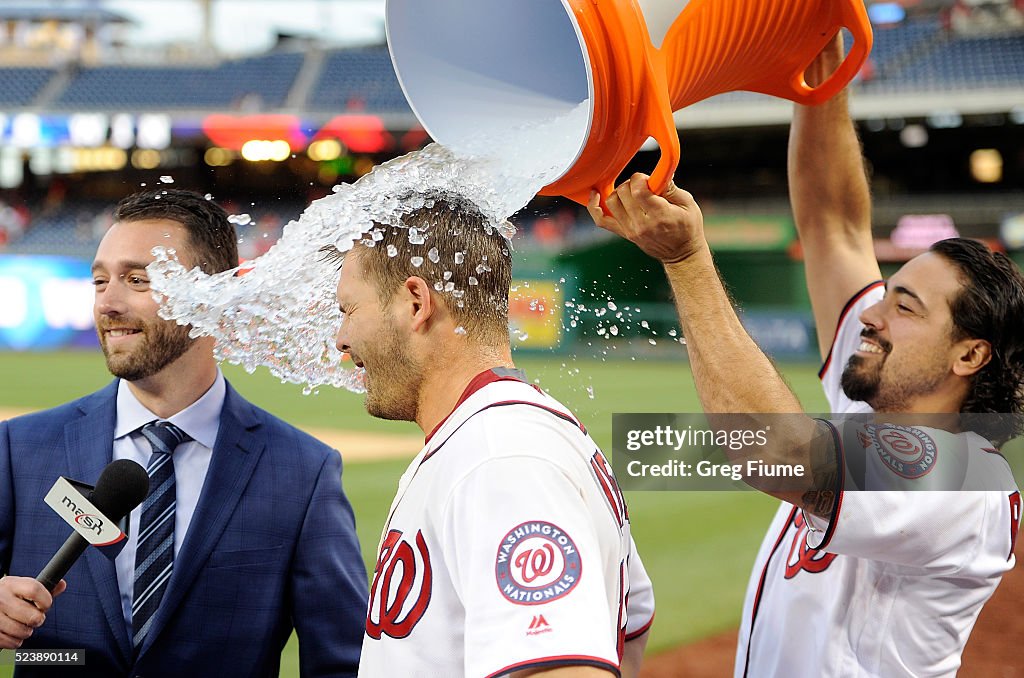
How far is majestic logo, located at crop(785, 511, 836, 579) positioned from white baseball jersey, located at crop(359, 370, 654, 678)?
85 cm

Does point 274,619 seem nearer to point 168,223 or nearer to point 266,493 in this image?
point 266,493

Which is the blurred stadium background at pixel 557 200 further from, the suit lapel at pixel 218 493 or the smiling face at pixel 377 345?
the smiling face at pixel 377 345

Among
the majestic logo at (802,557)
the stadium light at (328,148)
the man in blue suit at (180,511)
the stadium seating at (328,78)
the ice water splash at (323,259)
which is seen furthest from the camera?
the stadium light at (328,148)

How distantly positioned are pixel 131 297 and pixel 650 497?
716 centimetres

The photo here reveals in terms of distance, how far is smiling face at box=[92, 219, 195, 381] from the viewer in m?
2.08

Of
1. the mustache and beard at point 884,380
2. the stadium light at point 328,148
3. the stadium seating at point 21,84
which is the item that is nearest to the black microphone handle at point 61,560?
the mustache and beard at point 884,380

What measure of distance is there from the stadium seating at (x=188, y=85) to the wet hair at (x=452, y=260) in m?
26.1

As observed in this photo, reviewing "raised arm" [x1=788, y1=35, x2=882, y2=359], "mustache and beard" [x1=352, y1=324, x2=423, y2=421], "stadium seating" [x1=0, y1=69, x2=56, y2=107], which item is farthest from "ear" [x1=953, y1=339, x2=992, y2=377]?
"stadium seating" [x1=0, y1=69, x2=56, y2=107]

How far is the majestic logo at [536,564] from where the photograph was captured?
1.25 meters

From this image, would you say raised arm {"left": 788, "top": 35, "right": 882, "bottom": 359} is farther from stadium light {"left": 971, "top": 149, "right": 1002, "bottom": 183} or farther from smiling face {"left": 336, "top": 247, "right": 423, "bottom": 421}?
stadium light {"left": 971, "top": 149, "right": 1002, "bottom": 183}

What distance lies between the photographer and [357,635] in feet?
6.79

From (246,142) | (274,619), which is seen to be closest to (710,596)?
(274,619)

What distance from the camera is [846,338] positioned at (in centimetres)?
275

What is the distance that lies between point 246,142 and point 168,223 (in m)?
24.1
